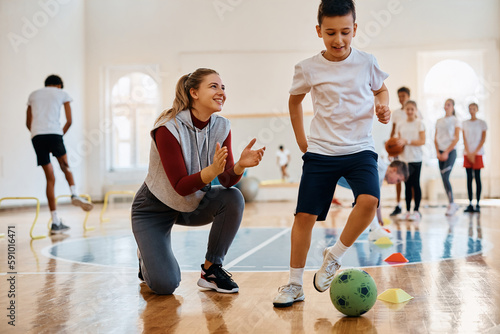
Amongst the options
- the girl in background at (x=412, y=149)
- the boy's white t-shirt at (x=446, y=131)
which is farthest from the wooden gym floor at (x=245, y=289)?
the boy's white t-shirt at (x=446, y=131)

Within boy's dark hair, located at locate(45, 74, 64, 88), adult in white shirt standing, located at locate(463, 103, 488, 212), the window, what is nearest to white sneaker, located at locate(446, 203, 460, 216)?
adult in white shirt standing, located at locate(463, 103, 488, 212)

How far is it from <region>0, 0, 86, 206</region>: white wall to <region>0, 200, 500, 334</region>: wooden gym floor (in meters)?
4.14

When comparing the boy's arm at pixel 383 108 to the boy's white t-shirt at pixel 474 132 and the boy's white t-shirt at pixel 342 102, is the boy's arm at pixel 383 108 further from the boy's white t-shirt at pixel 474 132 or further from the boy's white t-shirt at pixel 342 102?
the boy's white t-shirt at pixel 474 132

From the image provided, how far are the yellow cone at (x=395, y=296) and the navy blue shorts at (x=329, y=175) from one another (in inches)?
16.4

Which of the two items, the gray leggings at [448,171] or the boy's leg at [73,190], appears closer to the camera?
the boy's leg at [73,190]

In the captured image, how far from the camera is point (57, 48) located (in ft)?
33.4

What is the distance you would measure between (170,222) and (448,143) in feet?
16.6

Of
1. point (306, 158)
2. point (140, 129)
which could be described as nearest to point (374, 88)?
point (306, 158)

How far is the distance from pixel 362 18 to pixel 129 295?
29.9 feet

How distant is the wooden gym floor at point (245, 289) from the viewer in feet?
6.67

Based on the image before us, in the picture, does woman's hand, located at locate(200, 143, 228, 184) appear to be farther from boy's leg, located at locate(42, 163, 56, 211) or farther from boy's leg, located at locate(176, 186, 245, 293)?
boy's leg, located at locate(42, 163, 56, 211)

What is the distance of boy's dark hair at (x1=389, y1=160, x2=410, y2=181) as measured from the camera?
6.05 m

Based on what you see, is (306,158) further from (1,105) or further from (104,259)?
(1,105)

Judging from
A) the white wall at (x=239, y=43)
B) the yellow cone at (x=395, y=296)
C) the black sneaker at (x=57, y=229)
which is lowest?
the black sneaker at (x=57, y=229)
